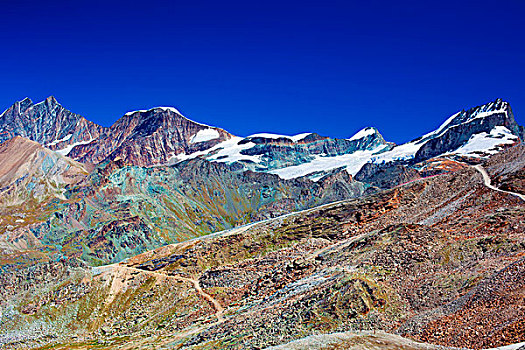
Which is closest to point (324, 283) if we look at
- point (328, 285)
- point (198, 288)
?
point (328, 285)

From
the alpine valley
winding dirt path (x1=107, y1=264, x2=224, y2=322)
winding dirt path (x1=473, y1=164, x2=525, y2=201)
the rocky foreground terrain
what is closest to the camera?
the alpine valley

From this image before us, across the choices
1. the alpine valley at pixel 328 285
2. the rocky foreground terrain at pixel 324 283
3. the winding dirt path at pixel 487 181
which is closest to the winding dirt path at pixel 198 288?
the rocky foreground terrain at pixel 324 283

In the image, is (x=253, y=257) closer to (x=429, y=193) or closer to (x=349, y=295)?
(x=429, y=193)

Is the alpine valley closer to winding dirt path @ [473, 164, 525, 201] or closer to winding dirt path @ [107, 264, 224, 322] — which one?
winding dirt path @ [473, 164, 525, 201]

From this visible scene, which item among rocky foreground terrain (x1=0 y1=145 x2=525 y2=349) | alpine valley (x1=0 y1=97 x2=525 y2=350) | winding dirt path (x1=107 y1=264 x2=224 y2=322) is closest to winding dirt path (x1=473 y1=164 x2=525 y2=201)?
alpine valley (x1=0 y1=97 x2=525 y2=350)

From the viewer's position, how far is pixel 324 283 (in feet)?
197

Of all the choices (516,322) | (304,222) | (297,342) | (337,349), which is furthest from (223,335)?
(304,222)

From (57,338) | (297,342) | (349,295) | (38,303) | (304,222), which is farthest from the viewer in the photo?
(304,222)

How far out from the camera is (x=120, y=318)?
10250 cm

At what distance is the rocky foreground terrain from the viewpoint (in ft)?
142

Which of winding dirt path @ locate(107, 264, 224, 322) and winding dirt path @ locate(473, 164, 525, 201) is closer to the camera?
winding dirt path @ locate(473, 164, 525, 201)

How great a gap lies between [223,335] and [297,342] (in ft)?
55.7

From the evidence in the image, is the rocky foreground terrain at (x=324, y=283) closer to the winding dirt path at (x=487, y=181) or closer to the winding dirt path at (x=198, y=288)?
the winding dirt path at (x=198, y=288)

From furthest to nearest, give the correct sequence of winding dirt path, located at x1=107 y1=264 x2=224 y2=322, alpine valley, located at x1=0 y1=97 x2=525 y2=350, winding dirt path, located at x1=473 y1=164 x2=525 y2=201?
winding dirt path, located at x1=107 y1=264 x2=224 y2=322, winding dirt path, located at x1=473 y1=164 x2=525 y2=201, alpine valley, located at x1=0 y1=97 x2=525 y2=350
